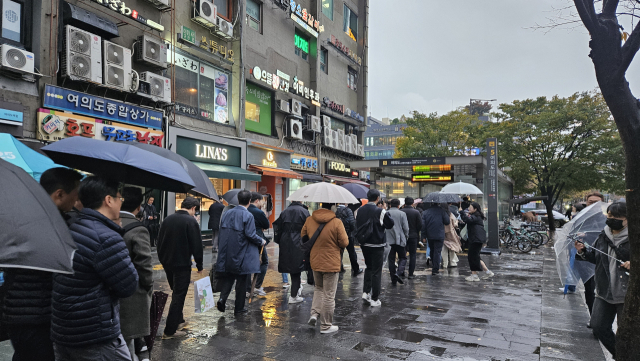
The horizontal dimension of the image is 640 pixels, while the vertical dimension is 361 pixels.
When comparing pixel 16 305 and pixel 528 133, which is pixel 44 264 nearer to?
pixel 16 305

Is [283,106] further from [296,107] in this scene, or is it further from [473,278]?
[473,278]

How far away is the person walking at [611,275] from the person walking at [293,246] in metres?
4.30

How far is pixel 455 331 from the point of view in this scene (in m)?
5.82

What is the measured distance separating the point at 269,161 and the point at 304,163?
3.61 m

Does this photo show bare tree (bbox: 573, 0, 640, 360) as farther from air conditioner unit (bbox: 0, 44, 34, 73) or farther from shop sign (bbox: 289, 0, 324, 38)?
shop sign (bbox: 289, 0, 324, 38)

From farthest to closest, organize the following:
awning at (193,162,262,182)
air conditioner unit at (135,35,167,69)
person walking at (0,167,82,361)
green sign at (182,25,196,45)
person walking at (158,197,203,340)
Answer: awning at (193,162,262,182) → green sign at (182,25,196,45) → air conditioner unit at (135,35,167,69) → person walking at (158,197,203,340) → person walking at (0,167,82,361)

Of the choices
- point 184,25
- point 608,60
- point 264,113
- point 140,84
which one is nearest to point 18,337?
point 608,60

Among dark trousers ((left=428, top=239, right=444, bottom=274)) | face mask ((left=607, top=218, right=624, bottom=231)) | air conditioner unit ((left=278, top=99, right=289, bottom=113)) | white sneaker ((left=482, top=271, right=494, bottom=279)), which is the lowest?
white sneaker ((left=482, top=271, right=494, bottom=279))

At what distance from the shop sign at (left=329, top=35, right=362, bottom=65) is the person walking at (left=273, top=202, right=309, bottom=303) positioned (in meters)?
21.7

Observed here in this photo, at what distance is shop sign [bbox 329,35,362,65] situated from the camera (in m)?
27.4

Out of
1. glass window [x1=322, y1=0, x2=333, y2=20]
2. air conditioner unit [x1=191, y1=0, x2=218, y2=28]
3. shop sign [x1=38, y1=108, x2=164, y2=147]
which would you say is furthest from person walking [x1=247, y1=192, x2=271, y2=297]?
glass window [x1=322, y1=0, x2=333, y2=20]

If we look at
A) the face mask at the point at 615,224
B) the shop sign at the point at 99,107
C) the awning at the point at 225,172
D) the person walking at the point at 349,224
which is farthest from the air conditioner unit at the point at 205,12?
the face mask at the point at 615,224

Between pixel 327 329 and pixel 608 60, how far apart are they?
4365 millimetres

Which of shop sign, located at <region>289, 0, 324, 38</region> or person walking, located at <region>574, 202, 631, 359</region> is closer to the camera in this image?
person walking, located at <region>574, 202, 631, 359</region>
